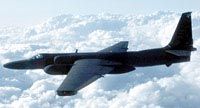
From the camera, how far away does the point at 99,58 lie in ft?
169

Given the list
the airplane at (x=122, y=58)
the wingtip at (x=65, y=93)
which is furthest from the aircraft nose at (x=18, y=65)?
the wingtip at (x=65, y=93)

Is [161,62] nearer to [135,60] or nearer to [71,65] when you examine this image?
[135,60]

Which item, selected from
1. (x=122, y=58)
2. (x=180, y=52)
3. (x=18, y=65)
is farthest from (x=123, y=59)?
(x=18, y=65)

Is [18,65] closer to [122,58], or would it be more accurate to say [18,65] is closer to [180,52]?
[122,58]

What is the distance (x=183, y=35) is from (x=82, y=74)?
15212 millimetres

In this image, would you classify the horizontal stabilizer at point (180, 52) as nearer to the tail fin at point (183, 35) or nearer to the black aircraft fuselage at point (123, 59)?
the tail fin at point (183, 35)

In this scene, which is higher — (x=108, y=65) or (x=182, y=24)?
(x=182, y=24)

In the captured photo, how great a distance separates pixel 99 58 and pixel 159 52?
818cm

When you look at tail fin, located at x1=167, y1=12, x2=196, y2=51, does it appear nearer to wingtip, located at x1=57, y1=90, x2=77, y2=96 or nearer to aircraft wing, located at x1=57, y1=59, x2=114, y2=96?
aircraft wing, located at x1=57, y1=59, x2=114, y2=96

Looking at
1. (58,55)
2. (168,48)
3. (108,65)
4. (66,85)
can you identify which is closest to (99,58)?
(108,65)

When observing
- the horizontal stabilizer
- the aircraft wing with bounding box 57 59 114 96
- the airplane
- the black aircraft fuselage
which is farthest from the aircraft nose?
the horizontal stabilizer

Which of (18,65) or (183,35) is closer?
(183,35)

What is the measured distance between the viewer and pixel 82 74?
43344 millimetres

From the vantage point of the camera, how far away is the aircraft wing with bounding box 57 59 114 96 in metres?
36.1
